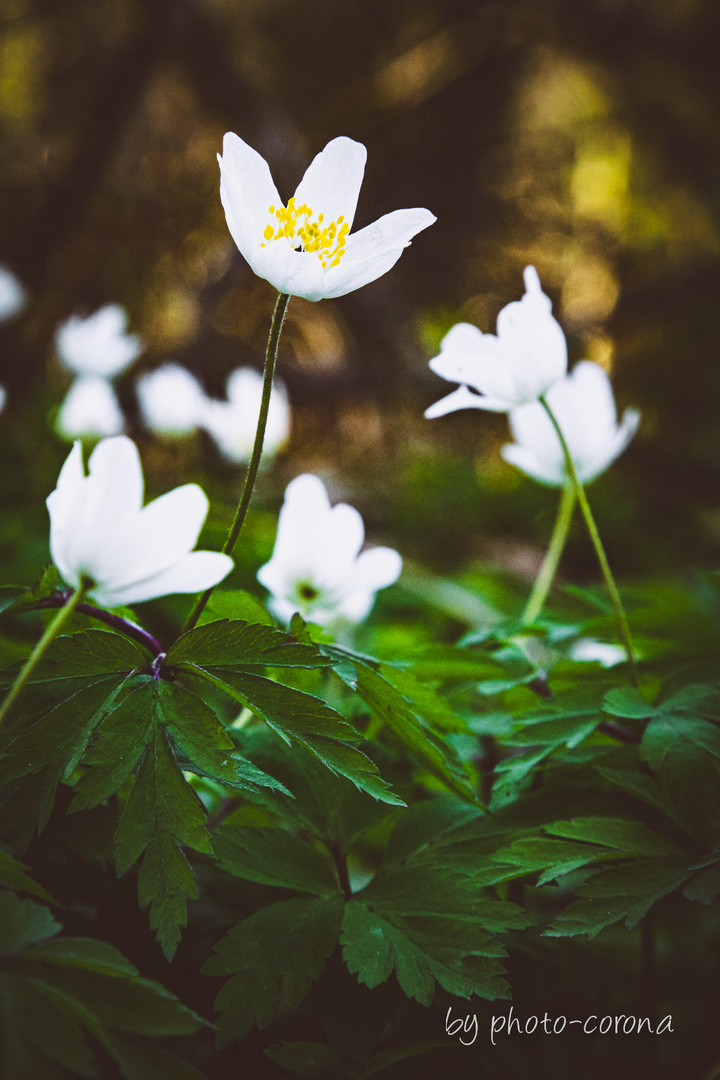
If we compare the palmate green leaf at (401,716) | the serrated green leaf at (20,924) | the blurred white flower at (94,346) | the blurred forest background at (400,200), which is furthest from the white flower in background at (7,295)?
the serrated green leaf at (20,924)

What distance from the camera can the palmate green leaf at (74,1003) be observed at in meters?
0.56

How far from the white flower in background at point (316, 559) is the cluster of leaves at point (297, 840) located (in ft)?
0.86

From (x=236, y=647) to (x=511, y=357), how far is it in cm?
68

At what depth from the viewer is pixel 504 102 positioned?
5484mm

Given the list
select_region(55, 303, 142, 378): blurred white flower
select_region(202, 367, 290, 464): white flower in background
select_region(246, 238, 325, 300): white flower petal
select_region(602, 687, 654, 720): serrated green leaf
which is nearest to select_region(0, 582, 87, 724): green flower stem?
select_region(246, 238, 325, 300): white flower petal

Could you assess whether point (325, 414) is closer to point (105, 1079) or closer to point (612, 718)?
point (612, 718)

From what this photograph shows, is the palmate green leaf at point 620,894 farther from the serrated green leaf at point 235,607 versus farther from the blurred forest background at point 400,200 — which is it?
the blurred forest background at point 400,200

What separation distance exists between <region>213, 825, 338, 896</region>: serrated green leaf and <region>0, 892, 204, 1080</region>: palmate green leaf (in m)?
0.20

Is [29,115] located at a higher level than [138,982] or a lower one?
higher

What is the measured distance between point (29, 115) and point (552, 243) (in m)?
3.99

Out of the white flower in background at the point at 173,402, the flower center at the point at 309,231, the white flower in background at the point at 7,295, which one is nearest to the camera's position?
the flower center at the point at 309,231

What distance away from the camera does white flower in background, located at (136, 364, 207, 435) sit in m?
2.96

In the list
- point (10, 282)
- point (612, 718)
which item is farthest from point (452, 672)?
point (10, 282)

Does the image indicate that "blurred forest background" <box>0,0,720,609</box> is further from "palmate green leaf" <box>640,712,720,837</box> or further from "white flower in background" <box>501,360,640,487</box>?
"palmate green leaf" <box>640,712,720,837</box>
